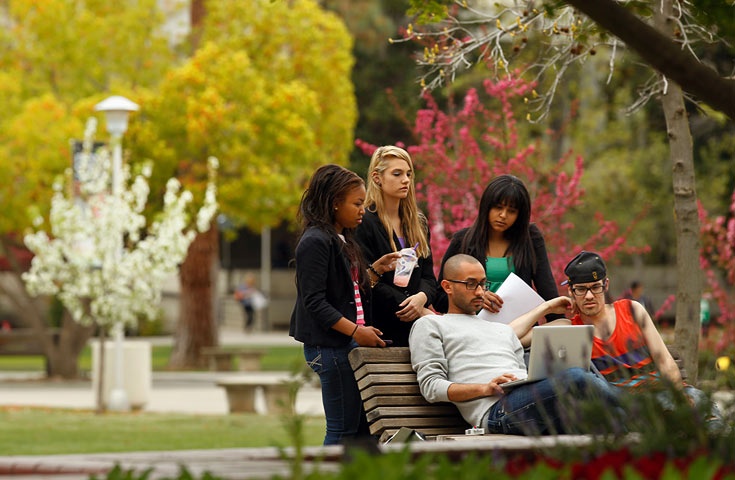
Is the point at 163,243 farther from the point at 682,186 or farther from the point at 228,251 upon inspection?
the point at 228,251

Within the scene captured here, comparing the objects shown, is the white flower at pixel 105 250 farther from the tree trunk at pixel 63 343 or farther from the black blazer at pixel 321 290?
the black blazer at pixel 321 290

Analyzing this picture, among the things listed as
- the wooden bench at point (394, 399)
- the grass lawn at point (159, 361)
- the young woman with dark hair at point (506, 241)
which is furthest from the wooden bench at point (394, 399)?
the grass lawn at point (159, 361)

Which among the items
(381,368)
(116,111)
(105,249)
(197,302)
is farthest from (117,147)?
(381,368)

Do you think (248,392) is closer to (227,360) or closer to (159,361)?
(227,360)

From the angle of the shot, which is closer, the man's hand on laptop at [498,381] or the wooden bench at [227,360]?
the man's hand on laptop at [498,381]

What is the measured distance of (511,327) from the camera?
6.43 metres

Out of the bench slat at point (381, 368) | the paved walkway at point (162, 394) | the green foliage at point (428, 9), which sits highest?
the green foliage at point (428, 9)

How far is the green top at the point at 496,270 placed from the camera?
22.3 ft

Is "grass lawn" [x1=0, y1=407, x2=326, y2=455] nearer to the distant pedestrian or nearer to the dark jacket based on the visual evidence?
the dark jacket

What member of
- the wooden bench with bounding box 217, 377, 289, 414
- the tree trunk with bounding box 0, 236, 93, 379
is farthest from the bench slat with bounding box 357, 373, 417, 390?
the tree trunk with bounding box 0, 236, 93, 379

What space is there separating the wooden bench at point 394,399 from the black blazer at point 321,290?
0.17 m

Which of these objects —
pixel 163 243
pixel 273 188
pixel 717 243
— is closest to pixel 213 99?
pixel 273 188

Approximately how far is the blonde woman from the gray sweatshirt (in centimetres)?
38

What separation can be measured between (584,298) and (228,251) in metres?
46.9
